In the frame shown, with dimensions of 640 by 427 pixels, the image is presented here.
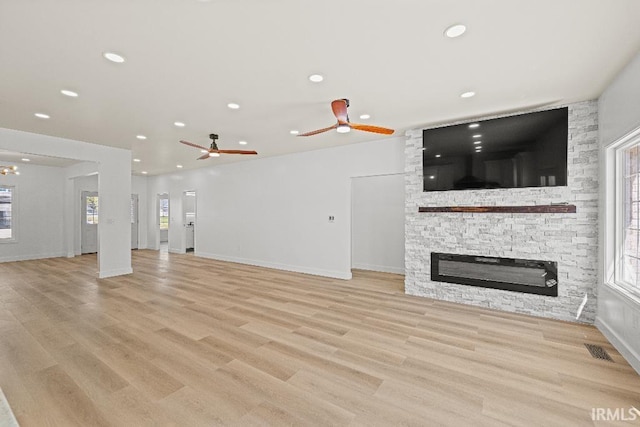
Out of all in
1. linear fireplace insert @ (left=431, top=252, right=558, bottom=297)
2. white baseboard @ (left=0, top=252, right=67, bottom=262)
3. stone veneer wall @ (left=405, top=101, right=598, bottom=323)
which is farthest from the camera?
white baseboard @ (left=0, top=252, right=67, bottom=262)

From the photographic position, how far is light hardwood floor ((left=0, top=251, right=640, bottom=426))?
6.59 feet

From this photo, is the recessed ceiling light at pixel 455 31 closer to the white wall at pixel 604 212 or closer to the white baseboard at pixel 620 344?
the white wall at pixel 604 212

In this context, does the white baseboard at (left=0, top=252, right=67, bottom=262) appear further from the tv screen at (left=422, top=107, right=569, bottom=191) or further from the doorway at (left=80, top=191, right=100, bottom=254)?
the tv screen at (left=422, top=107, right=569, bottom=191)

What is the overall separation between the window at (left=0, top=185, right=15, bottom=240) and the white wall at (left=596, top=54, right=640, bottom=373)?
13027 millimetres

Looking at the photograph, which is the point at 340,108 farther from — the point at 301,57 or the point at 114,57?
the point at 114,57

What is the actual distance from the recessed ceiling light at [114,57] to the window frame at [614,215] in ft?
16.7

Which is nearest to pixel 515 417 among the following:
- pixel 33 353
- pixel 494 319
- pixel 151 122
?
pixel 494 319

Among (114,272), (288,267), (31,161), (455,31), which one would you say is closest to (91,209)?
(31,161)

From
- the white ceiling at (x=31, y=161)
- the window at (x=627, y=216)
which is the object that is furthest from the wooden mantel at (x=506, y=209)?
the white ceiling at (x=31, y=161)

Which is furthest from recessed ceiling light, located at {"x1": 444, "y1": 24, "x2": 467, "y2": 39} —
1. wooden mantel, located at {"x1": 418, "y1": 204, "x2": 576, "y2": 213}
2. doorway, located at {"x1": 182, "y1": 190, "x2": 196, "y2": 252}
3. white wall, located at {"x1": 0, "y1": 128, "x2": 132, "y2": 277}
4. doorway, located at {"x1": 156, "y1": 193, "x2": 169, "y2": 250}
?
doorway, located at {"x1": 156, "y1": 193, "x2": 169, "y2": 250}

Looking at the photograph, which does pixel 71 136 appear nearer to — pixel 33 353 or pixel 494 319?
pixel 33 353

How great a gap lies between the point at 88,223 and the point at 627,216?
43.1 feet

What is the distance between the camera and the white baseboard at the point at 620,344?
258 cm

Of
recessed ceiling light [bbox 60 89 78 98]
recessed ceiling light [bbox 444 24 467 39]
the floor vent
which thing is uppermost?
recessed ceiling light [bbox 444 24 467 39]
